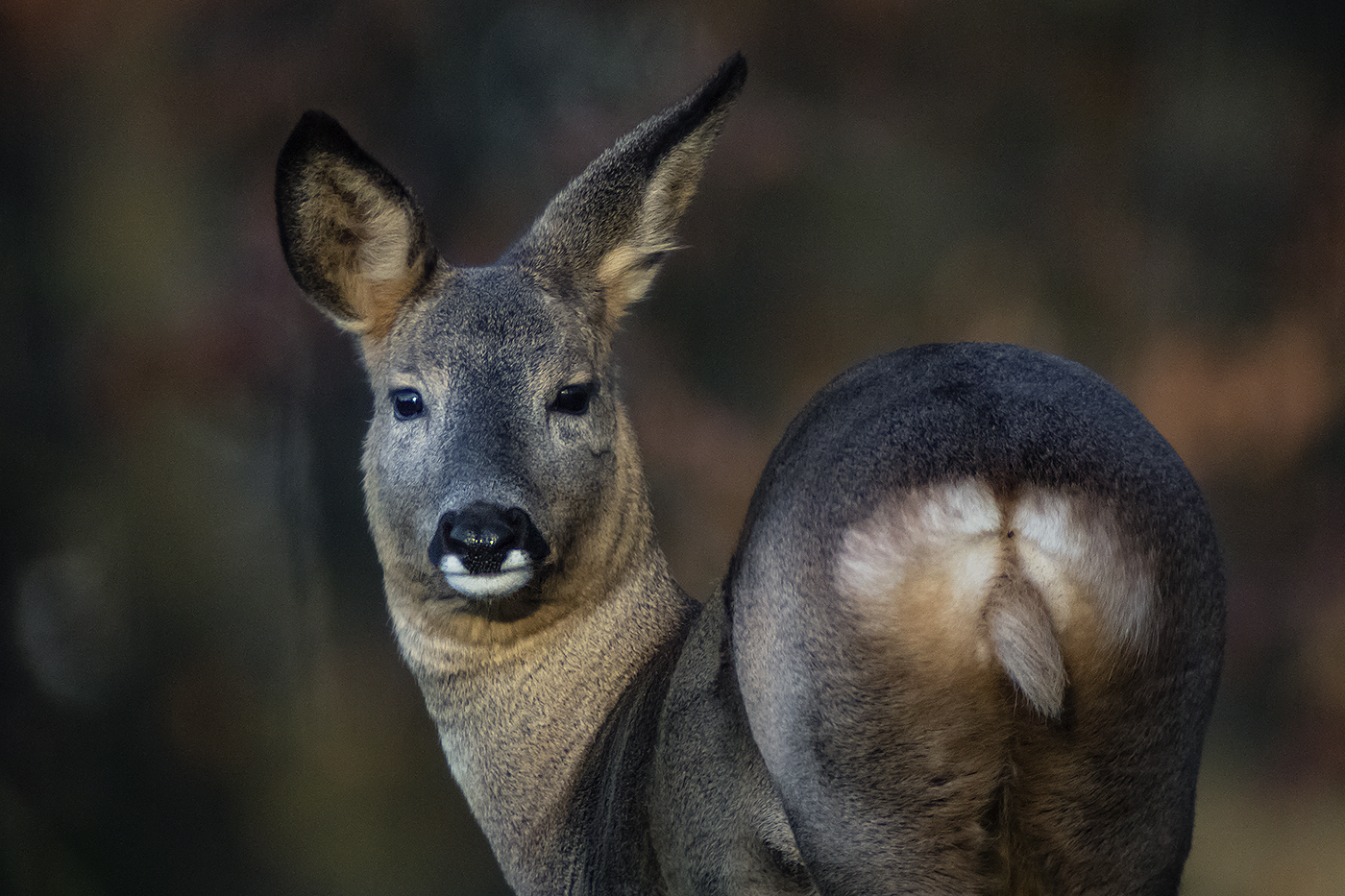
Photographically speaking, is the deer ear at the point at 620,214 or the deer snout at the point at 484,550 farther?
the deer ear at the point at 620,214

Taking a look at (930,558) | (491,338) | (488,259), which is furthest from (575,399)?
(488,259)

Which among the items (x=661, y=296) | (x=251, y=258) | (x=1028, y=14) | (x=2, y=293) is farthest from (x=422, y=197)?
(x=1028, y=14)

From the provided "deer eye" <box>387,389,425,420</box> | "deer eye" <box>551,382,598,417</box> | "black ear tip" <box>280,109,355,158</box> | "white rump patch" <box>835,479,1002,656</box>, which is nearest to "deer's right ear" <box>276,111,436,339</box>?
"black ear tip" <box>280,109,355,158</box>

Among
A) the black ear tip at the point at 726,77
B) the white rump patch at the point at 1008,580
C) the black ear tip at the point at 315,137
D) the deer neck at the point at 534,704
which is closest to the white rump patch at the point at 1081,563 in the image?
the white rump patch at the point at 1008,580

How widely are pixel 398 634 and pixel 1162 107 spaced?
288cm

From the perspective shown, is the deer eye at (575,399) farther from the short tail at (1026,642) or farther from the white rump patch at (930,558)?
the short tail at (1026,642)

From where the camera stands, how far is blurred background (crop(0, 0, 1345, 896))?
3.44 meters

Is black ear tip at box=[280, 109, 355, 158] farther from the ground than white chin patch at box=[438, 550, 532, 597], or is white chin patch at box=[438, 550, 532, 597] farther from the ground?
black ear tip at box=[280, 109, 355, 158]

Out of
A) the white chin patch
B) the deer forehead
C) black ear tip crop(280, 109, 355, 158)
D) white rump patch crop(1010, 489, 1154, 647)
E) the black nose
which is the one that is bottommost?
the white chin patch

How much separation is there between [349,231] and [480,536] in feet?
2.13

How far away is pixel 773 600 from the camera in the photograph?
Answer: 1310mm

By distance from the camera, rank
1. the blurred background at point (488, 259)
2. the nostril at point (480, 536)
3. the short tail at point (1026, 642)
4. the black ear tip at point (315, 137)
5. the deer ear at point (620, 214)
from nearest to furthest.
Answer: the short tail at point (1026, 642) → the nostril at point (480, 536) → the black ear tip at point (315, 137) → the deer ear at point (620, 214) → the blurred background at point (488, 259)

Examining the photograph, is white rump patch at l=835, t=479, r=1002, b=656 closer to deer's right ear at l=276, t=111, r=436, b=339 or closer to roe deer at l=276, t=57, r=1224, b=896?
roe deer at l=276, t=57, r=1224, b=896

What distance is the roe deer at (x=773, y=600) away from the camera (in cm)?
117
